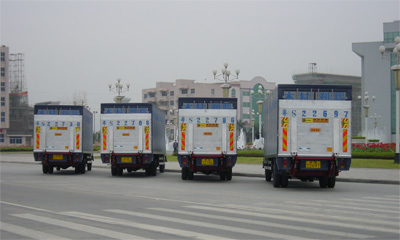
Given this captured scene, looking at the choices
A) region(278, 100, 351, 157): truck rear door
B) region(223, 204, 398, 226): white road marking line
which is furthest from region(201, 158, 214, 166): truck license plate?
region(223, 204, 398, 226): white road marking line

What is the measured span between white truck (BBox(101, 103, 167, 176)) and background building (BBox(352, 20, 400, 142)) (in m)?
87.2

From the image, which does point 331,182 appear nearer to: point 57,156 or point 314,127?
point 314,127

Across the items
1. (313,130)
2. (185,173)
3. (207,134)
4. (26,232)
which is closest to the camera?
(26,232)

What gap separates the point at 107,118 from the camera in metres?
26.2

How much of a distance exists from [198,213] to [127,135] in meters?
14.4

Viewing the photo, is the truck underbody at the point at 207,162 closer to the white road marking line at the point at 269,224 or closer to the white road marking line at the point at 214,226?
the white road marking line at the point at 269,224

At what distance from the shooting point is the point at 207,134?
76.4 ft

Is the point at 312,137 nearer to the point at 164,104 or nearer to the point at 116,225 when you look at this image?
the point at 116,225

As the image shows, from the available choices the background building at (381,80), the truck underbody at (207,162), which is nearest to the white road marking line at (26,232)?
the truck underbody at (207,162)

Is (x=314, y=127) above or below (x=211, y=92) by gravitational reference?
below

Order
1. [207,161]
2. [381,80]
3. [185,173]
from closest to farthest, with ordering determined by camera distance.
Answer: [207,161], [185,173], [381,80]

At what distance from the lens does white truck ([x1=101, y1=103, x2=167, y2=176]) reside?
25.9 metres

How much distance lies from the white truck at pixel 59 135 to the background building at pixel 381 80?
86.4 m

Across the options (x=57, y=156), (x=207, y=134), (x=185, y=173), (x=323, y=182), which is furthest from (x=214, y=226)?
(x=57, y=156)
